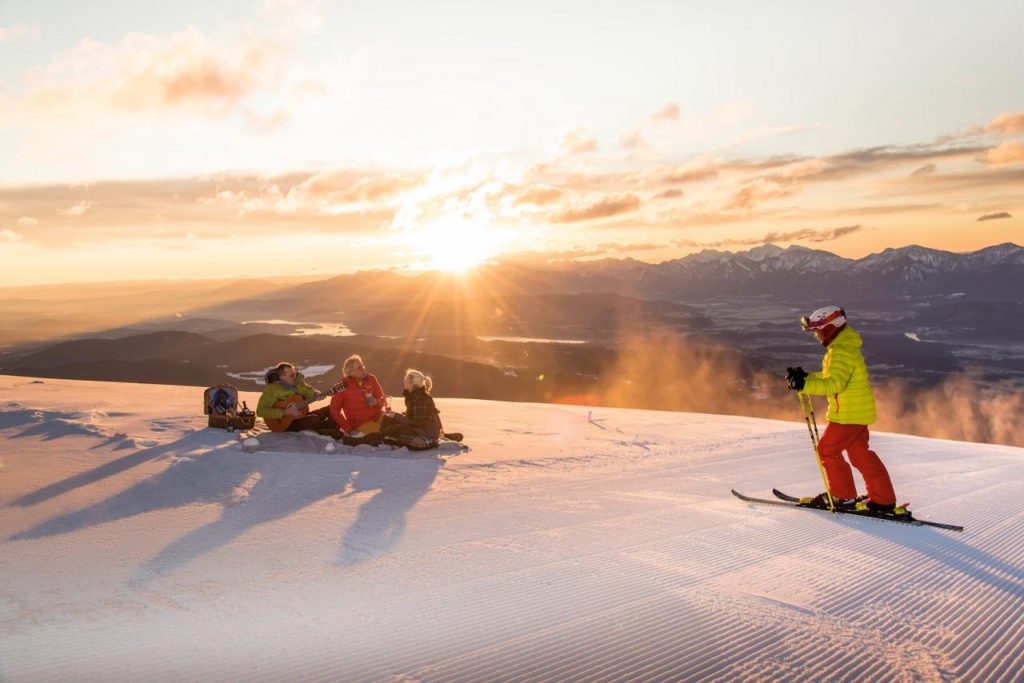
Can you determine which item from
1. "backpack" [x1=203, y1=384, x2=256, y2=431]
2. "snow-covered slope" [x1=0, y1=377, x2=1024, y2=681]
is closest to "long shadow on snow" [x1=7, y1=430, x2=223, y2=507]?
"snow-covered slope" [x1=0, y1=377, x2=1024, y2=681]

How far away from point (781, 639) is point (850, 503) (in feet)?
11.3

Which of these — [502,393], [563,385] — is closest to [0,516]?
[502,393]

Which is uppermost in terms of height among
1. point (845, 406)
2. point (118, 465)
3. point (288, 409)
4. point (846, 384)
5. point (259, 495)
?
point (846, 384)

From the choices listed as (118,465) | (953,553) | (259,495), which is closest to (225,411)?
(118,465)

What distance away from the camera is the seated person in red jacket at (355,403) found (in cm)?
952

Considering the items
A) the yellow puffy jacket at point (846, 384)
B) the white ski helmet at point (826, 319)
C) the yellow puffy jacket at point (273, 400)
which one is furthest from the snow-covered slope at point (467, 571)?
the white ski helmet at point (826, 319)

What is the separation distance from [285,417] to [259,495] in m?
3.12

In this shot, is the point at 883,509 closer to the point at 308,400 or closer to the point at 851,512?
the point at 851,512

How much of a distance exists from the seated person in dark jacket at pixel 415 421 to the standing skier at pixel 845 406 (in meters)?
5.11

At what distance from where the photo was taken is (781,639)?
378cm

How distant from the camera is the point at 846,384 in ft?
21.1

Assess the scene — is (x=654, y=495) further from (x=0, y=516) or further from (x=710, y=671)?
(x=0, y=516)

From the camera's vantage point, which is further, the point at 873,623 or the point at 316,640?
the point at 873,623

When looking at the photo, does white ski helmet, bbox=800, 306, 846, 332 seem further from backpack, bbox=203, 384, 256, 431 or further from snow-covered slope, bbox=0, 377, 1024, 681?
backpack, bbox=203, 384, 256, 431
